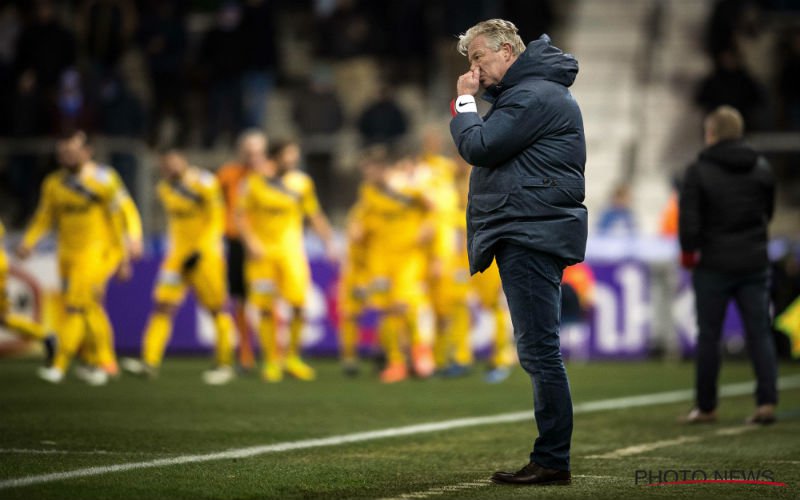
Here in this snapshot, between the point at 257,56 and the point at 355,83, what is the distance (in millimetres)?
1860

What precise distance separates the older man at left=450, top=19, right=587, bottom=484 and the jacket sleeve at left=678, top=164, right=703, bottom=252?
3.26 m

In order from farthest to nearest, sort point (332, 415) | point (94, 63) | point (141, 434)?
point (94, 63), point (332, 415), point (141, 434)

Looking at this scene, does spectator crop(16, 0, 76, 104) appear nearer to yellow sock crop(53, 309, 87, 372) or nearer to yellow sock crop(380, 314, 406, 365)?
yellow sock crop(53, 309, 87, 372)

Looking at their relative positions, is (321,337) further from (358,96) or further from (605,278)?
(358,96)

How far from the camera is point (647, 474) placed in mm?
7035

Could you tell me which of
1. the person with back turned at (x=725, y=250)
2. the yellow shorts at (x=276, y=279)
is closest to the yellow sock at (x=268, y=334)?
the yellow shorts at (x=276, y=279)

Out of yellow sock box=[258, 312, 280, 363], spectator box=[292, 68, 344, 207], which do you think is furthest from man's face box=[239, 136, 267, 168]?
spectator box=[292, 68, 344, 207]

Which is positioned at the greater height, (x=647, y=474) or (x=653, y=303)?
(x=653, y=303)

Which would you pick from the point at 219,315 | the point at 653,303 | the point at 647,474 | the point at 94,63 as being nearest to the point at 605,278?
the point at 653,303

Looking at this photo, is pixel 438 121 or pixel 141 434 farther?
pixel 438 121

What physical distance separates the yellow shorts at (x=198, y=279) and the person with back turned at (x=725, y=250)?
247 inches

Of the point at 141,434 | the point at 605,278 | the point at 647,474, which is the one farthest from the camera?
the point at 605,278

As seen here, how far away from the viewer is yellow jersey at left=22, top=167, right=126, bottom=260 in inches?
559

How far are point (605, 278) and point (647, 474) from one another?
36.4 feet
